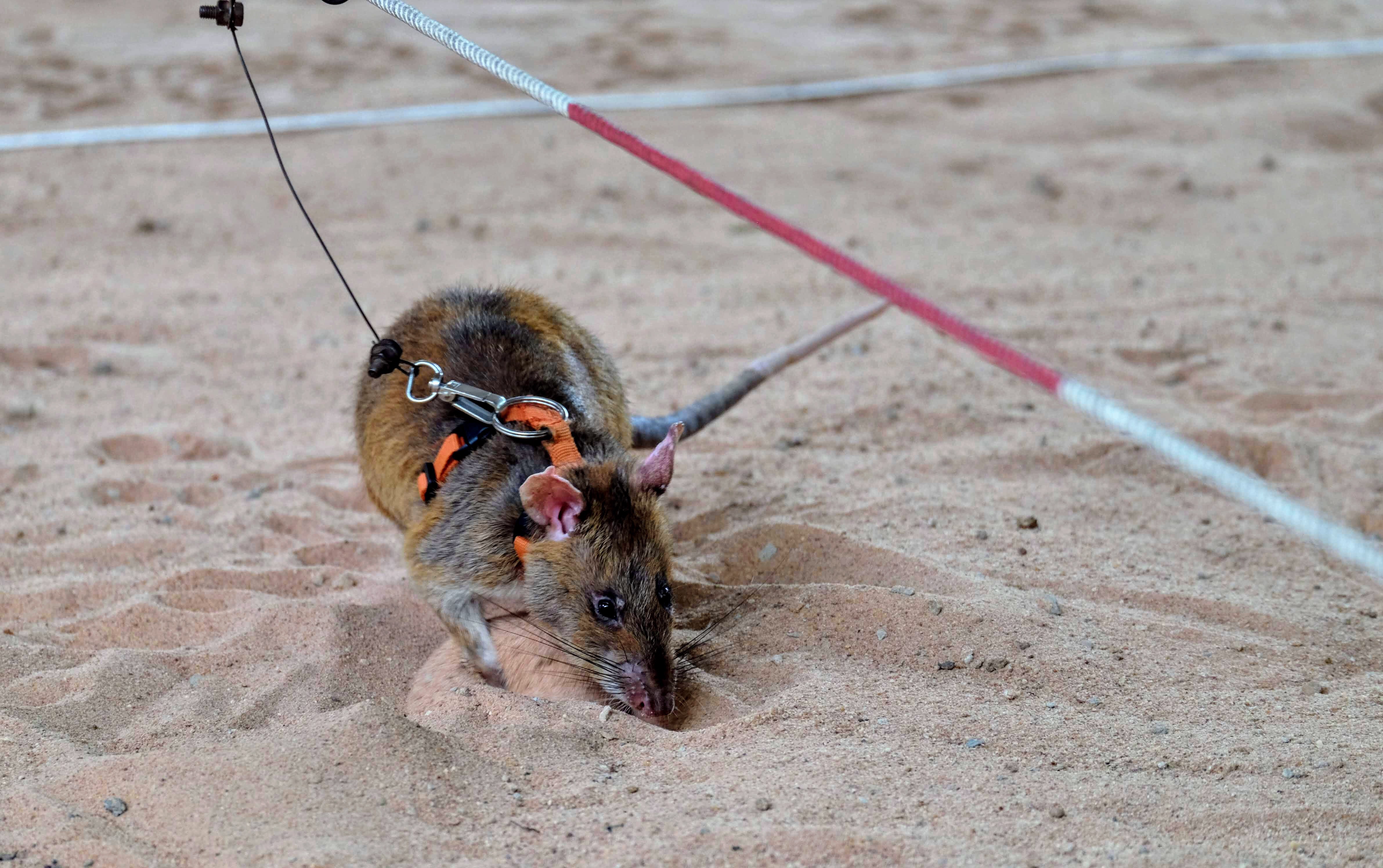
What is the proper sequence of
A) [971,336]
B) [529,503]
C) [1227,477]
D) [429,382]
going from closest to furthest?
[1227,477] → [971,336] → [529,503] → [429,382]

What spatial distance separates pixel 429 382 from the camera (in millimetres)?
4121

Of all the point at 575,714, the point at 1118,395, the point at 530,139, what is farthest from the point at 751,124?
the point at 575,714

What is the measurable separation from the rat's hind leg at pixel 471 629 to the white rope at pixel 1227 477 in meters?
2.13

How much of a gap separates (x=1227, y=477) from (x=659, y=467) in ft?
6.40

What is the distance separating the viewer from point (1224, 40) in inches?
468

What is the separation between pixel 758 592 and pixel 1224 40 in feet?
32.3

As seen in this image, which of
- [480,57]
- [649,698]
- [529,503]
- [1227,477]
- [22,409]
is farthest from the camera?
[22,409]

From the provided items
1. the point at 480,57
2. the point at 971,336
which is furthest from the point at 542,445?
the point at 971,336

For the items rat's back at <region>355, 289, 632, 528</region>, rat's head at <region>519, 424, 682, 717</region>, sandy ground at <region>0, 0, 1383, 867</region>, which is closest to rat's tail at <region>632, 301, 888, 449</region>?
rat's back at <region>355, 289, 632, 528</region>

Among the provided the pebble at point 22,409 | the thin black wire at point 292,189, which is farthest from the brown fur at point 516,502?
the pebble at point 22,409

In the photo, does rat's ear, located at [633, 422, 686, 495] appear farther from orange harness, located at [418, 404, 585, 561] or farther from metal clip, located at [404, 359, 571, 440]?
metal clip, located at [404, 359, 571, 440]

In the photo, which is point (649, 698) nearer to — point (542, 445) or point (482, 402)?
point (542, 445)

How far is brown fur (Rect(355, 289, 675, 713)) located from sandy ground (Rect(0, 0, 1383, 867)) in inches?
7.9

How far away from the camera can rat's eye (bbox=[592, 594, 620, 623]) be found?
12.1 ft
